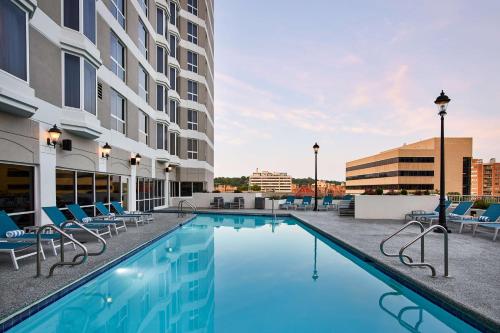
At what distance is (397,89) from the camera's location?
1034 inches

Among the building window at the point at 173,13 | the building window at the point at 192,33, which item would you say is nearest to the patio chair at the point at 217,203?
the building window at the point at 173,13

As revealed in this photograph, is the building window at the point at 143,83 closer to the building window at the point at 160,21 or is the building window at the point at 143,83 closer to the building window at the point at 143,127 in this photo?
the building window at the point at 143,127

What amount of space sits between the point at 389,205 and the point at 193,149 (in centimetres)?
1744

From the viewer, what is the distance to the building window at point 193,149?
25.7 m

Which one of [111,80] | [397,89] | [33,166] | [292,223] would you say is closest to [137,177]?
[111,80]

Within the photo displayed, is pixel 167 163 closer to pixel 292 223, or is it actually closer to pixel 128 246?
pixel 292 223

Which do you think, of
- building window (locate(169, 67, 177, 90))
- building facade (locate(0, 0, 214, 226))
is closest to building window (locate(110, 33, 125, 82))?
building facade (locate(0, 0, 214, 226))

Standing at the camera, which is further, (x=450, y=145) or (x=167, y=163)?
(x=450, y=145)

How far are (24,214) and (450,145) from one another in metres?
99.7

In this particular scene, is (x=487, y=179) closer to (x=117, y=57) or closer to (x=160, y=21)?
(x=160, y=21)

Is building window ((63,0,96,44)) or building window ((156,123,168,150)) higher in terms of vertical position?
building window ((63,0,96,44))

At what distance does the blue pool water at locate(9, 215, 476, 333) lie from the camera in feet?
13.4

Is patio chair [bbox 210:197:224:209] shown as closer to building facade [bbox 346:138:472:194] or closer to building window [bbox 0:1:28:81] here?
building window [bbox 0:1:28:81]

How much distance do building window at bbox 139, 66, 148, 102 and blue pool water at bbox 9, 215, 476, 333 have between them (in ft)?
36.8
